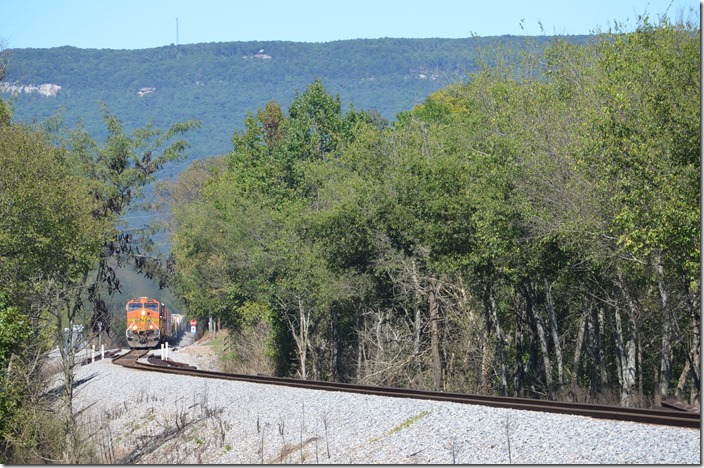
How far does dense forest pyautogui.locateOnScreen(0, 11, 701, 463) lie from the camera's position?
21797mm

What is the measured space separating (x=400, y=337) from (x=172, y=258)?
3045 centimetres

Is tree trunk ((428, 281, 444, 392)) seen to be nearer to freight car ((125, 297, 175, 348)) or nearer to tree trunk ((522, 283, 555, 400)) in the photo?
tree trunk ((522, 283, 555, 400))

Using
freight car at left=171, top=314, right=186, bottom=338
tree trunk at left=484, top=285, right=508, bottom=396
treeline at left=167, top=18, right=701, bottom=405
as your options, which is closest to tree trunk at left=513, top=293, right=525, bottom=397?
treeline at left=167, top=18, right=701, bottom=405

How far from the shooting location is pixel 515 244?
92.4 feet

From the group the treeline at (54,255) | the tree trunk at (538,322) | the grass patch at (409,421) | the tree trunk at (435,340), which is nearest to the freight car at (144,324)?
the treeline at (54,255)

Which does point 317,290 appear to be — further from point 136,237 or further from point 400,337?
point 136,237

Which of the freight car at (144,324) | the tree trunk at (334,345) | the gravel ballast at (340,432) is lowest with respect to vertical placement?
the freight car at (144,324)

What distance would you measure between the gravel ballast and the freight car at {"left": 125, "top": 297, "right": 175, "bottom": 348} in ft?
124

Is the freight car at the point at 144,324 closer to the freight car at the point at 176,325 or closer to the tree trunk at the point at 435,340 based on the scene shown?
the freight car at the point at 176,325

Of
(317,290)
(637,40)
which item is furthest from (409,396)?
(317,290)

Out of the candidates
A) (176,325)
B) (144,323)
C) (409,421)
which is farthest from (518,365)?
(176,325)

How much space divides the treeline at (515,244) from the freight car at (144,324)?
6856mm

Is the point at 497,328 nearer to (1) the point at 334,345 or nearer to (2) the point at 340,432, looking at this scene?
(1) the point at 334,345

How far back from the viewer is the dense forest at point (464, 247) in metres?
21.8
